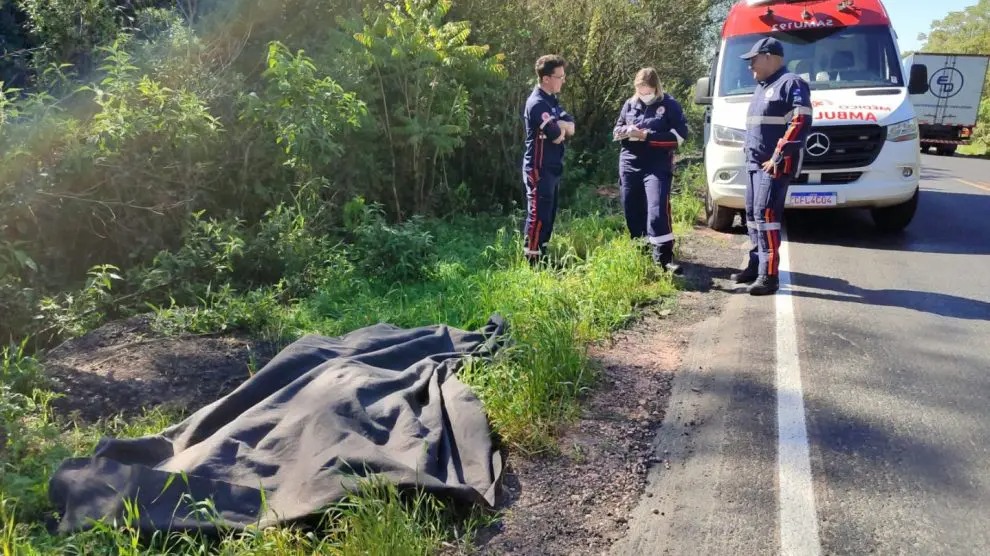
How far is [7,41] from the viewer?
8.94 m

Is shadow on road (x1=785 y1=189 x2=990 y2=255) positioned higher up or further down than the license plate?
further down

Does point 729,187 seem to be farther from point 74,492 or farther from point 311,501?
point 74,492

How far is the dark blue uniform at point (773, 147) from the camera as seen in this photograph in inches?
237

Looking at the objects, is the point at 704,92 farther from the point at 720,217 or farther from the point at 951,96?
the point at 951,96

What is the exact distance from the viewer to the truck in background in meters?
26.6

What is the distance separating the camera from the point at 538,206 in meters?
6.83

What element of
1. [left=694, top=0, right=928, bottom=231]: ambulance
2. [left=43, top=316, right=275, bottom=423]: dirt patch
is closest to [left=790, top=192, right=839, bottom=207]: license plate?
[left=694, top=0, right=928, bottom=231]: ambulance

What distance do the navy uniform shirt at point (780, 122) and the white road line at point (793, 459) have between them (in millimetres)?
1531

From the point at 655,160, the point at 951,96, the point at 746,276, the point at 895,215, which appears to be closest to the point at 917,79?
the point at 895,215

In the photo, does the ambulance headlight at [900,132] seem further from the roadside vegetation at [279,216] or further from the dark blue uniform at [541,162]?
the dark blue uniform at [541,162]

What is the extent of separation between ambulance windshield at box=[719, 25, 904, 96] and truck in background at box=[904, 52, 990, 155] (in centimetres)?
2178

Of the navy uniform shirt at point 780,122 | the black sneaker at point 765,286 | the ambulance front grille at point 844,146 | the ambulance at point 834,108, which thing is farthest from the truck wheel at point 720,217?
the black sneaker at point 765,286

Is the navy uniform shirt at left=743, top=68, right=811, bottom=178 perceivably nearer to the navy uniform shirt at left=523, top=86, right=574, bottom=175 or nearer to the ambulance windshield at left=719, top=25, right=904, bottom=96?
the navy uniform shirt at left=523, top=86, right=574, bottom=175

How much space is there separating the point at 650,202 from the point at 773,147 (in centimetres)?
117
